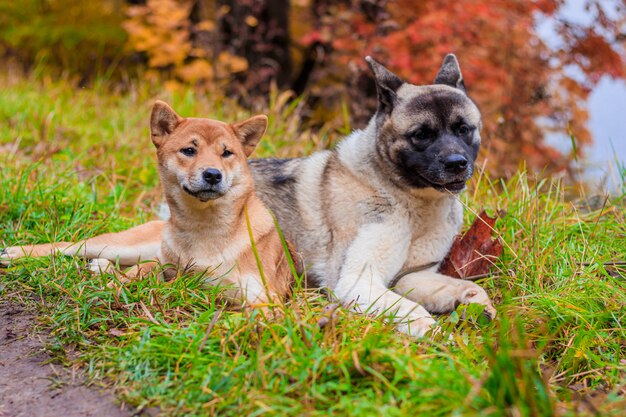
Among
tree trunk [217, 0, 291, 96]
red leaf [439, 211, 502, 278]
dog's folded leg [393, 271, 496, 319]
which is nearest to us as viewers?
dog's folded leg [393, 271, 496, 319]

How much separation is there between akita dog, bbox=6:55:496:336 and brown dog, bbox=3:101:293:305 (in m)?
0.39

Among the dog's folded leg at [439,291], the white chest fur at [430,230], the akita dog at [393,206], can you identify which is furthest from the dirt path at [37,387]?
the white chest fur at [430,230]

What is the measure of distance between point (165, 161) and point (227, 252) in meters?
0.67

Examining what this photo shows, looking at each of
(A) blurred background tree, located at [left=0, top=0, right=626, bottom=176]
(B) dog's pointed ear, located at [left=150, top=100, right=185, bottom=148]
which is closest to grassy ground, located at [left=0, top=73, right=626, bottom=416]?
(B) dog's pointed ear, located at [left=150, top=100, right=185, bottom=148]

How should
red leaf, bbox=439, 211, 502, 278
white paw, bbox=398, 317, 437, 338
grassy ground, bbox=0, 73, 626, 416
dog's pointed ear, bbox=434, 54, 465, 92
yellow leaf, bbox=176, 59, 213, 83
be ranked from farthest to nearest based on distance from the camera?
yellow leaf, bbox=176, 59, 213, 83 → dog's pointed ear, bbox=434, 54, 465, 92 → red leaf, bbox=439, 211, 502, 278 → white paw, bbox=398, 317, 437, 338 → grassy ground, bbox=0, 73, 626, 416

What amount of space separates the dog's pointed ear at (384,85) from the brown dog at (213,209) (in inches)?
36.9

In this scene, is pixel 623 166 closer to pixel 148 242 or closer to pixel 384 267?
pixel 384 267

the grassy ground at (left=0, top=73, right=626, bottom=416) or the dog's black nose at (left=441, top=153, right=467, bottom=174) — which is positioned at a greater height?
the dog's black nose at (left=441, top=153, right=467, bottom=174)

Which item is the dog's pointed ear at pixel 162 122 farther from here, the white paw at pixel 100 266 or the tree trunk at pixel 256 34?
the tree trunk at pixel 256 34

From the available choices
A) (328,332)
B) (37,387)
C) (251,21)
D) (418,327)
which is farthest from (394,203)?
(251,21)

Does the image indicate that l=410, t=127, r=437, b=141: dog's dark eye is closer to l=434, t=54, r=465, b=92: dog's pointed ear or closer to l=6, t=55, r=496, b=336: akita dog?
l=6, t=55, r=496, b=336: akita dog

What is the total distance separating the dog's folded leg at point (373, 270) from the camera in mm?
4039

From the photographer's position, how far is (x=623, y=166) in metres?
5.21

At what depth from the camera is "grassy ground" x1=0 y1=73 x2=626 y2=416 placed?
277cm
